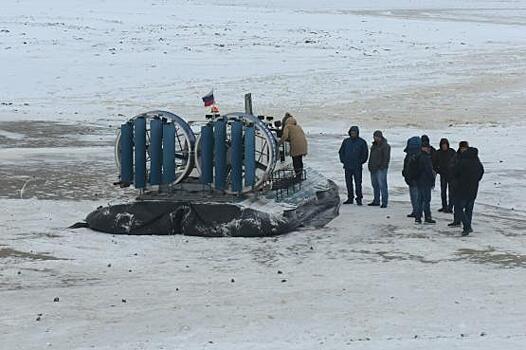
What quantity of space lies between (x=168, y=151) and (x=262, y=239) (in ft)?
6.03

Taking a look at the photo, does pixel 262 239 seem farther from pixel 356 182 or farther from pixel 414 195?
pixel 356 182

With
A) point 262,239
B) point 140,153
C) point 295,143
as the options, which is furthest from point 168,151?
point 295,143

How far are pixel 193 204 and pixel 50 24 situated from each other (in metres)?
36.2

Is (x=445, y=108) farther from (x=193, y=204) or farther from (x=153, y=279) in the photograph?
(x=153, y=279)

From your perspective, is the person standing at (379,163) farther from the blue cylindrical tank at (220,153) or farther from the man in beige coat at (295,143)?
the blue cylindrical tank at (220,153)

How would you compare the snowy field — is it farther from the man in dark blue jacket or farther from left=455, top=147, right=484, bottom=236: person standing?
the man in dark blue jacket

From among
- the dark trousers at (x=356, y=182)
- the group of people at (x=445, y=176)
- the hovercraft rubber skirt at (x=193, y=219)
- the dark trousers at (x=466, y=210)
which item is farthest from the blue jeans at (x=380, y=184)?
the dark trousers at (x=466, y=210)

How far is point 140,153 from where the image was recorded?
14.2 meters

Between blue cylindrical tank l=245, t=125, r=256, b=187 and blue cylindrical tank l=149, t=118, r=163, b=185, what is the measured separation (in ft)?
3.80

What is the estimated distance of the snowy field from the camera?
9.19 meters

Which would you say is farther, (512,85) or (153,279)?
(512,85)

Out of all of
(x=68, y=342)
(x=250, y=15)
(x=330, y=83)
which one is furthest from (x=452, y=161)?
(x=250, y=15)

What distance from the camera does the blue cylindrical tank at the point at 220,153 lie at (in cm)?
1385

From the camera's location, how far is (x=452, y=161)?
548 inches
